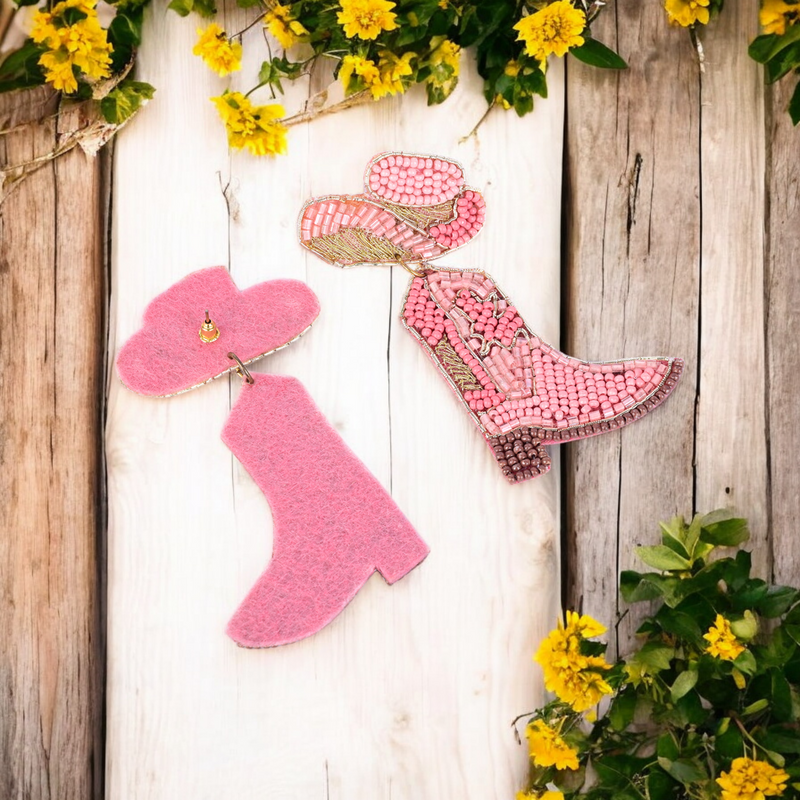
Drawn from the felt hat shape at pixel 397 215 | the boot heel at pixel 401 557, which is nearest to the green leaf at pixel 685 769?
the boot heel at pixel 401 557

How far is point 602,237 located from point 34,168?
95 centimetres

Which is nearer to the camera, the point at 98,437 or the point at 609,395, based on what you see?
the point at 609,395

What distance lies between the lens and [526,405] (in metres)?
1.30

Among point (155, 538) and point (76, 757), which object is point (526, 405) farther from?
point (76, 757)

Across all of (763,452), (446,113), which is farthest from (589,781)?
(446,113)

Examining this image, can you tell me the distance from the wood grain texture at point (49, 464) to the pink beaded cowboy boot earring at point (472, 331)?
0.41 metres

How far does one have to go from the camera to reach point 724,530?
124cm

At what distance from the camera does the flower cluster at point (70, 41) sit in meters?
1.24

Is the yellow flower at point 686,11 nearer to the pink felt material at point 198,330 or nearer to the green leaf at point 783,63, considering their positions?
the green leaf at point 783,63

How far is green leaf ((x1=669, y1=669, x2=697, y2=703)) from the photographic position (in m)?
1.17

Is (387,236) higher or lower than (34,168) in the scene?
lower

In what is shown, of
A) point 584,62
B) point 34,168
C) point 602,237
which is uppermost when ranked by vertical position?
point 584,62

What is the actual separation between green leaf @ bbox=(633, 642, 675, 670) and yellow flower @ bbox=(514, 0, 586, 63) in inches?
35.0

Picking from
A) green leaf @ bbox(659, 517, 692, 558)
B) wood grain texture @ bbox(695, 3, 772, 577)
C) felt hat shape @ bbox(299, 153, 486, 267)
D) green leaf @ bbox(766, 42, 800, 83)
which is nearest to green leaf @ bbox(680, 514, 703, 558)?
green leaf @ bbox(659, 517, 692, 558)
